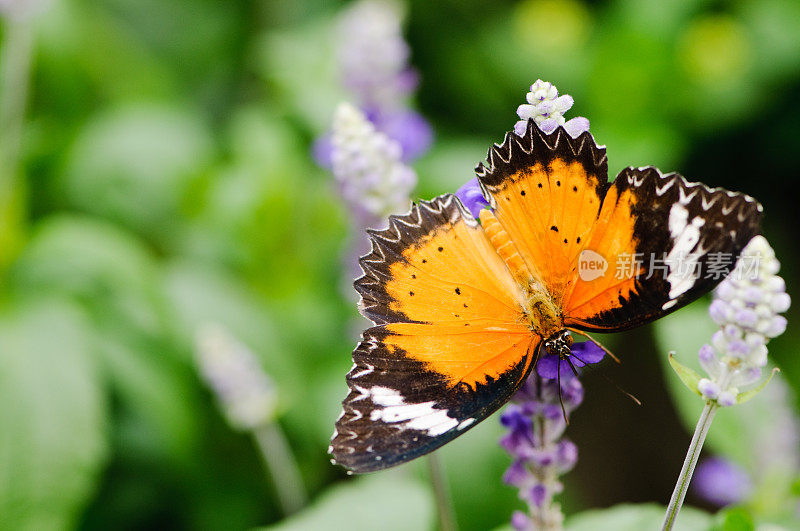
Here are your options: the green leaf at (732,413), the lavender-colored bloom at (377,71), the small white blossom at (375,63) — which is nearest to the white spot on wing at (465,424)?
the green leaf at (732,413)

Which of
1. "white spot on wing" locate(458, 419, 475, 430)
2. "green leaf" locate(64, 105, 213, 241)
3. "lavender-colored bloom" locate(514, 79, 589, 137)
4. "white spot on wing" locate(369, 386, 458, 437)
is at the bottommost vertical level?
"white spot on wing" locate(458, 419, 475, 430)

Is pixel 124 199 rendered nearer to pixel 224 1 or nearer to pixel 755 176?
pixel 224 1

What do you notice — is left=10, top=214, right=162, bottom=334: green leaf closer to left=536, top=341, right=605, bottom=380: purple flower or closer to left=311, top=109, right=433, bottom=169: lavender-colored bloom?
left=311, top=109, right=433, bottom=169: lavender-colored bloom

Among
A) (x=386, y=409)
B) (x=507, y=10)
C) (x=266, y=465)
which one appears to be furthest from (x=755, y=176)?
(x=386, y=409)

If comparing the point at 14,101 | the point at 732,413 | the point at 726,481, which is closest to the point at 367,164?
the point at 732,413

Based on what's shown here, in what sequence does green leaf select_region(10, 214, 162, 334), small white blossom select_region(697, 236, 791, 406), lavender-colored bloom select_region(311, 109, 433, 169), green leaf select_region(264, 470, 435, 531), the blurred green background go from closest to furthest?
small white blossom select_region(697, 236, 791, 406)
green leaf select_region(264, 470, 435, 531)
lavender-colored bloom select_region(311, 109, 433, 169)
the blurred green background
green leaf select_region(10, 214, 162, 334)

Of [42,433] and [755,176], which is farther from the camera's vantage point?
[755,176]

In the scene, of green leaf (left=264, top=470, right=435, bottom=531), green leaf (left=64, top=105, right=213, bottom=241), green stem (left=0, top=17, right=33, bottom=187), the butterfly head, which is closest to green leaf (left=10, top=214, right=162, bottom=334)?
green stem (left=0, top=17, right=33, bottom=187)

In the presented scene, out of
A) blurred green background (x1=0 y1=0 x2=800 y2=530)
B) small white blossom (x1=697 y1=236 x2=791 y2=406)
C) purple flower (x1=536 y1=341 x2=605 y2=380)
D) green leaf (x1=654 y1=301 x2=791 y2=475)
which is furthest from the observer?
blurred green background (x1=0 y1=0 x2=800 y2=530)
